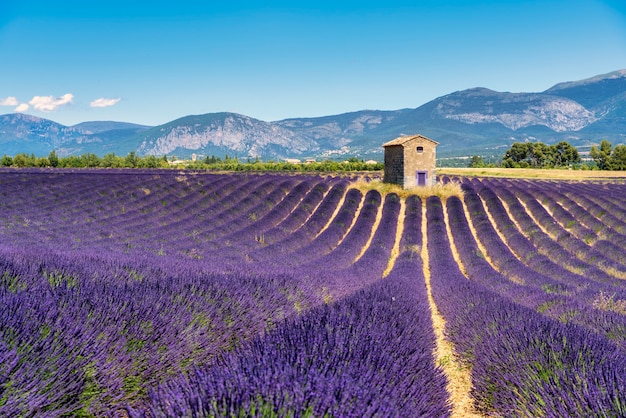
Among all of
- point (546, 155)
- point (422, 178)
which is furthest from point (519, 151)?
point (422, 178)

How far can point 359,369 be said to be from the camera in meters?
2.44

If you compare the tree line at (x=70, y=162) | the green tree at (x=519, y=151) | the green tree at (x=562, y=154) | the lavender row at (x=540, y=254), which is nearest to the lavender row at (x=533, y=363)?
the lavender row at (x=540, y=254)

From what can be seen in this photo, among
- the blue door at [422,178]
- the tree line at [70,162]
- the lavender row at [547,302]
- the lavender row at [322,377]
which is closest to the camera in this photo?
the lavender row at [322,377]

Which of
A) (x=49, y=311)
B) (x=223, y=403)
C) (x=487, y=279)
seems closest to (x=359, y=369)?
(x=223, y=403)

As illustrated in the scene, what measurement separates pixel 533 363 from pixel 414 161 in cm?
2348

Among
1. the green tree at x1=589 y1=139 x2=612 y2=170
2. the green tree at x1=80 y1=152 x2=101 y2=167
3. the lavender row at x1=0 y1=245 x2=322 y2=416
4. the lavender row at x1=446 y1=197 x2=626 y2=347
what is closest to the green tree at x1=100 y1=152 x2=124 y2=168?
the green tree at x1=80 y1=152 x2=101 y2=167

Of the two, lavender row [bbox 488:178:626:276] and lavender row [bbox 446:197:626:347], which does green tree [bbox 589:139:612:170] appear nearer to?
lavender row [bbox 488:178:626:276]

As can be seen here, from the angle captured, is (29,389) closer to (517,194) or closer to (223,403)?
(223,403)

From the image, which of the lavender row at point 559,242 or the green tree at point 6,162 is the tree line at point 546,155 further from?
the green tree at point 6,162

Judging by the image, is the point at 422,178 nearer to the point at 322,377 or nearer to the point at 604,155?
the point at 322,377

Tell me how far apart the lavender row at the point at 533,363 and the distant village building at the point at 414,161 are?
20.2 meters

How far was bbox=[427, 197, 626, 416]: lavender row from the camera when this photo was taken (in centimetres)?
259

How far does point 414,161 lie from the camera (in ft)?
85.9

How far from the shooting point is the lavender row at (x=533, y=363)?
2586mm
